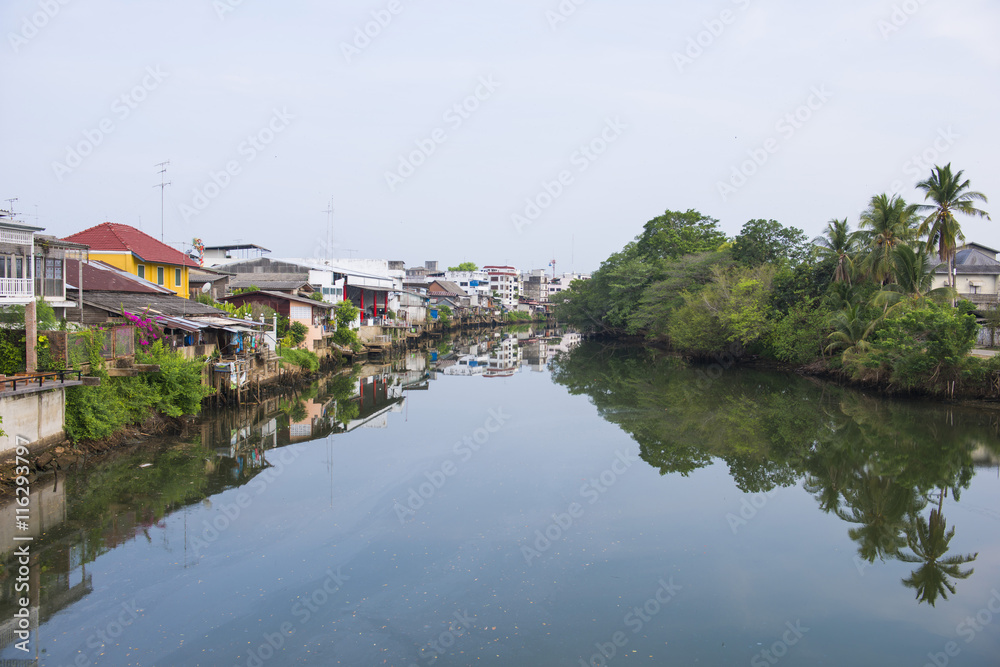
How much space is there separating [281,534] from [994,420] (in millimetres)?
18370

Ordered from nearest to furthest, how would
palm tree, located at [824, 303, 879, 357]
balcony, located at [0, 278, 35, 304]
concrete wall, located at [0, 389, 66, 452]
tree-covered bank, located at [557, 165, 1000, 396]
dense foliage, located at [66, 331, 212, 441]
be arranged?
concrete wall, located at [0, 389, 66, 452]
balcony, located at [0, 278, 35, 304]
dense foliage, located at [66, 331, 212, 441]
tree-covered bank, located at [557, 165, 1000, 396]
palm tree, located at [824, 303, 879, 357]

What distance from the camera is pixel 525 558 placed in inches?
377

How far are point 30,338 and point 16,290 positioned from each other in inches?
37.2

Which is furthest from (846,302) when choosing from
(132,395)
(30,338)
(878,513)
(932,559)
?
(30,338)

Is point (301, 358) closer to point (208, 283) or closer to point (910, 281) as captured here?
point (208, 283)

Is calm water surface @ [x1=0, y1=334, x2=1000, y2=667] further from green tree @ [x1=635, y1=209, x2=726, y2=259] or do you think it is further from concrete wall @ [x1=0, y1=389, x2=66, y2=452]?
green tree @ [x1=635, y1=209, x2=726, y2=259]

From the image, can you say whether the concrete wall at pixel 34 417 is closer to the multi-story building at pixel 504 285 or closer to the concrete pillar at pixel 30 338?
the concrete pillar at pixel 30 338

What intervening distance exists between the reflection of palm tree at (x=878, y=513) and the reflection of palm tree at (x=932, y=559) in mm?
191

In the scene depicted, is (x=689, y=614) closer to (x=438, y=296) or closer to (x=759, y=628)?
(x=759, y=628)

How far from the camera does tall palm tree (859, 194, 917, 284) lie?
2486 cm

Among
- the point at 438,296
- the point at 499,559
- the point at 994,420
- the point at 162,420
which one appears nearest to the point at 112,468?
the point at 162,420

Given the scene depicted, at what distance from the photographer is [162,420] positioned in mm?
15953

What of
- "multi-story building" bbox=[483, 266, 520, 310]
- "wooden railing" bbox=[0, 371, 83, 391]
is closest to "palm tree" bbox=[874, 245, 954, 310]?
"wooden railing" bbox=[0, 371, 83, 391]

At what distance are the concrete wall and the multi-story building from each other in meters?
83.5
